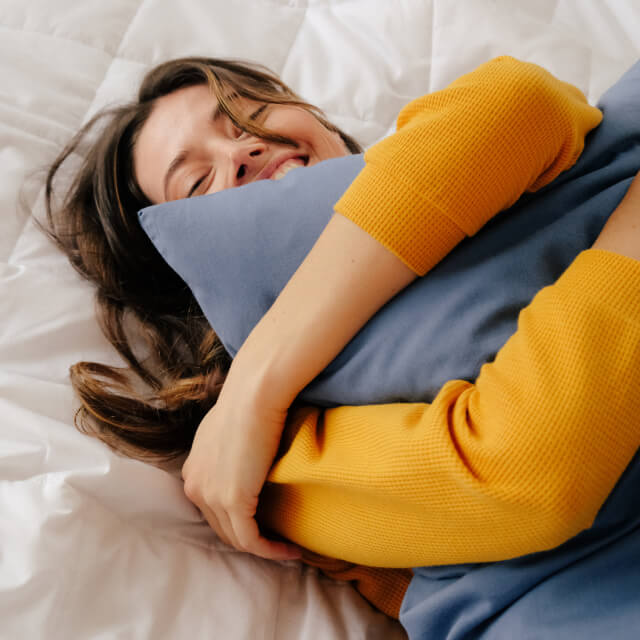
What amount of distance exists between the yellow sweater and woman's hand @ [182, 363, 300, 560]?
3 cm

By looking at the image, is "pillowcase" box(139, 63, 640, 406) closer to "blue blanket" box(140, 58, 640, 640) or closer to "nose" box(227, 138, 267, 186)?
"blue blanket" box(140, 58, 640, 640)

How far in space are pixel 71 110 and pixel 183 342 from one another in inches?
19.9

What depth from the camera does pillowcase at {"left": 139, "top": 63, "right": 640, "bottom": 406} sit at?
61cm

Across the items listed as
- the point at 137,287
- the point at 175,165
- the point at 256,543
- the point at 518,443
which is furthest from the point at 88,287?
the point at 518,443

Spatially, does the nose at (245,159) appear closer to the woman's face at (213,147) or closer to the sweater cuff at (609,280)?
the woman's face at (213,147)

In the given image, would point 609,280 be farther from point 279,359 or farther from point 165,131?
point 165,131

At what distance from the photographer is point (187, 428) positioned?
0.84 m

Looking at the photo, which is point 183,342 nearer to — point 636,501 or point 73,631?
point 73,631

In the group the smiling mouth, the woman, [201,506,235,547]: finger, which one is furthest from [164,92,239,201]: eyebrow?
[201,506,235,547]: finger

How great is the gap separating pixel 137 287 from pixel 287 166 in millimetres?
292

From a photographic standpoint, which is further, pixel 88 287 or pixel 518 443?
pixel 88 287

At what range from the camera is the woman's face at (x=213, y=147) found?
0.91 m

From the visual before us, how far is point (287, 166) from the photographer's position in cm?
93

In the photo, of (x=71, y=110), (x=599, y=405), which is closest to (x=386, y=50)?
(x=71, y=110)
